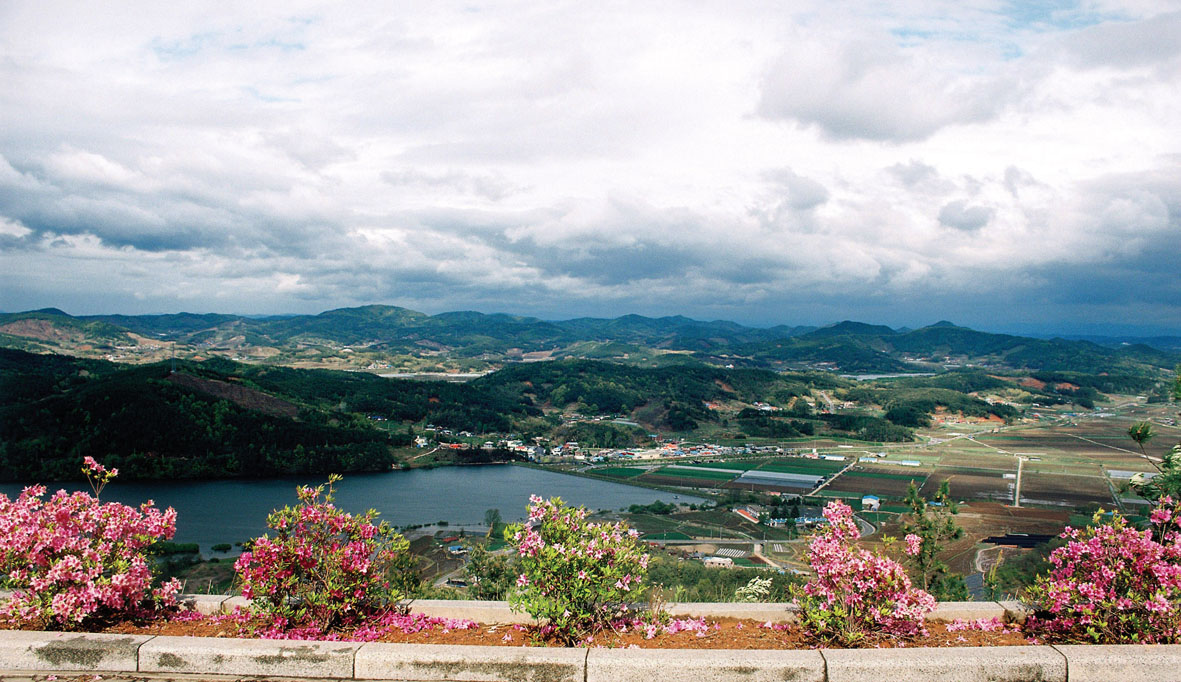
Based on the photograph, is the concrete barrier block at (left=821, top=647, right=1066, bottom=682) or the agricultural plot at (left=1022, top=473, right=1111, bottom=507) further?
the agricultural plot at (left=1022, top=473, right=1111, bottom=507)

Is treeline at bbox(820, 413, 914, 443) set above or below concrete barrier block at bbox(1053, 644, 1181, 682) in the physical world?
below

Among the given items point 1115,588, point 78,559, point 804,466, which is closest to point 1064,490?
point 804,466

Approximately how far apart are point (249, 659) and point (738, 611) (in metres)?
3.69

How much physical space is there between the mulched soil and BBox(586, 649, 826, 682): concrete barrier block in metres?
0.56

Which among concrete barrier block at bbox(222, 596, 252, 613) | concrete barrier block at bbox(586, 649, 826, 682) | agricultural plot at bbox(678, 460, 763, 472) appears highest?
concrete barrier block at bbox(586, 649, 826, 682)

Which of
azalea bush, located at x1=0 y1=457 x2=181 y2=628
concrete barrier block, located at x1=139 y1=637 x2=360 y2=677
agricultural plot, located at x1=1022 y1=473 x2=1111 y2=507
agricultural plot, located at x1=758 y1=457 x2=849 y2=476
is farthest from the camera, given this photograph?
agricultural plot, located at x1=758 y1=457 x2=849 y2=476

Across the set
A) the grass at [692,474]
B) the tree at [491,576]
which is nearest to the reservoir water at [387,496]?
the grass at [692,474]

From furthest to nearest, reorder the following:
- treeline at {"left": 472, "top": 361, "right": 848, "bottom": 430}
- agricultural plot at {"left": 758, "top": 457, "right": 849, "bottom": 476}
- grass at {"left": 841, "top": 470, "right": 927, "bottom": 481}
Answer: treeline at {"left": 472, "top": 361, "right": 848, "bottom": 430}
agricultural plot at {"left": 758, "top": 457, "right": 849, "bottom": 476}
grass at {"left": 841, "top": 470, "right": 927, "bottom": 481}

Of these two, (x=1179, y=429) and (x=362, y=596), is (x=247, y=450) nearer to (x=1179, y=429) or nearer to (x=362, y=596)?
(x=362, y=596)

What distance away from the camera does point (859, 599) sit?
482 centimetres

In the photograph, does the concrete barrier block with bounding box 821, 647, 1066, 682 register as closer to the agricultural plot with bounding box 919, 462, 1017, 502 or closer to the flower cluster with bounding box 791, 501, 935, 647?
the flower cluster with bounding box 791, 501, 935, 647

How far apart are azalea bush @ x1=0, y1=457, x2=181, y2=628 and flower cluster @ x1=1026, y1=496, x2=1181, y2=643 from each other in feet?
22.6

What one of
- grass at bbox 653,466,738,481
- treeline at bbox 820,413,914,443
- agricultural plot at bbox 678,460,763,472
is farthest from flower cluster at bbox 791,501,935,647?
treeline at bbox 820,413,914,443

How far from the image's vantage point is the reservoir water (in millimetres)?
45906
